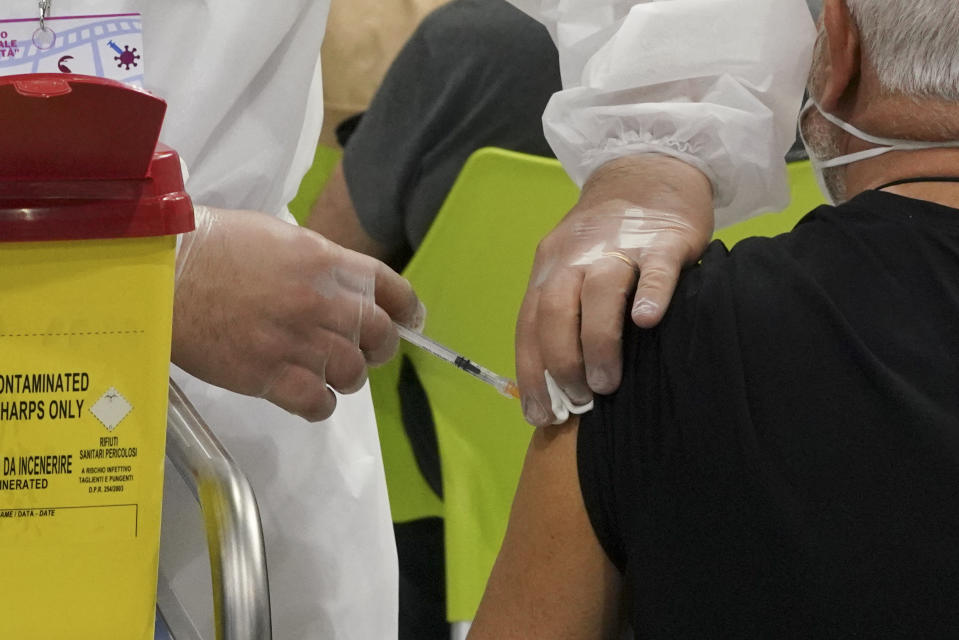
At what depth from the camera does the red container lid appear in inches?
24.7

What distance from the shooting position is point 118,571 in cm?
70

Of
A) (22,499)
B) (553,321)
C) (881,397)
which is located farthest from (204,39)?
(881,397)

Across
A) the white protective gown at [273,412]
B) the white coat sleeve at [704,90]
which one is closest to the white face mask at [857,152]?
the white coat sleeve at [704,90]

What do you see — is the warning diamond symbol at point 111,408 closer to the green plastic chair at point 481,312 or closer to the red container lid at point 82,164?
the red container lid at point 82,164

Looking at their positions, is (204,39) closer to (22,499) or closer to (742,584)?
(22,499)

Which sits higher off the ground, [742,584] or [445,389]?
[742,584]

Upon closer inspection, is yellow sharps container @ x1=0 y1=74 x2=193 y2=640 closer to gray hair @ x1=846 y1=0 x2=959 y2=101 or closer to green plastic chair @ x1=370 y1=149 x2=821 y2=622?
gray hair @ x1=846 y1=0 x2=959 y2=101

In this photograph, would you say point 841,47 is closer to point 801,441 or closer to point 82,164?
point 801,441

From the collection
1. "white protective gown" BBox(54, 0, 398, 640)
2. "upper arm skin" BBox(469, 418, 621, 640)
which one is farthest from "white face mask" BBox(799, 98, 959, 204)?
"white protective gown" BBox(54, 0, 398, 640)

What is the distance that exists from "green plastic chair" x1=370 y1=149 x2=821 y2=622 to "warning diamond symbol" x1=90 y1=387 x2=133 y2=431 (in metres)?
1.07

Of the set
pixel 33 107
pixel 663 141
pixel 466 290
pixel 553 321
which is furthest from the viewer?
pixel 466 290

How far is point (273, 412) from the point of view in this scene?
128 cm

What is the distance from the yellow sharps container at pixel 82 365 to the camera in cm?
67

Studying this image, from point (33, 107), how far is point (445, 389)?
4.27 ft
